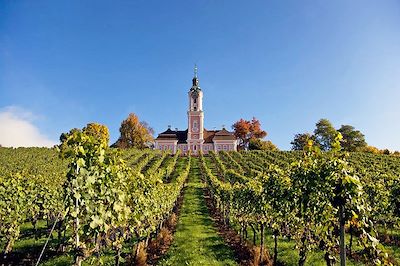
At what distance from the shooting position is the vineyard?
6.32 metres

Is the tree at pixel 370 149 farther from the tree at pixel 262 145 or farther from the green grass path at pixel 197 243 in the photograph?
the green grass path at pixel 197 243

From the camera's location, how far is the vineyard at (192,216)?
20.7 feet

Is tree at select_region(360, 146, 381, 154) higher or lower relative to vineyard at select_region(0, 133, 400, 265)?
higher

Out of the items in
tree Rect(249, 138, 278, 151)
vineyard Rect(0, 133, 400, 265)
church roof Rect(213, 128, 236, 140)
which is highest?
church roof Rect(213, 128, 236, 140)

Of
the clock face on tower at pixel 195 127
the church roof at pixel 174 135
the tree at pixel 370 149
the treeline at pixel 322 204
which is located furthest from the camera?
the clock face on tower at pixel 195 127

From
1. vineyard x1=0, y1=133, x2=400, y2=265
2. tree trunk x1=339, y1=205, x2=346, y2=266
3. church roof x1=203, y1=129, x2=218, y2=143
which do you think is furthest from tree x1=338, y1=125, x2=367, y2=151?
tree trunk x1=339, y1=205, x2=346, y2=266

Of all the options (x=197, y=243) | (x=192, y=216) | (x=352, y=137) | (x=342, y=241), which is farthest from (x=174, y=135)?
(x=342, y=241)

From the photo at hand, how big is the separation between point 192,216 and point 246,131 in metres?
81.3

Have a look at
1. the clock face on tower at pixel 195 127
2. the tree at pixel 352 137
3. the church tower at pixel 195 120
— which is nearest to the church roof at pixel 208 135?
the church tower at pixel 195 120

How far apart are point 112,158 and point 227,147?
9243cm

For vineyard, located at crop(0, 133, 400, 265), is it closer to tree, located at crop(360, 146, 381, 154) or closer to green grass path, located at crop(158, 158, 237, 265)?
green grass path, located at crop(158, 158, 237, 265)

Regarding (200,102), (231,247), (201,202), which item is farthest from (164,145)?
(231,247)

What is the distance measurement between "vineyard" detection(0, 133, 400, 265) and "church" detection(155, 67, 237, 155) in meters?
62.2

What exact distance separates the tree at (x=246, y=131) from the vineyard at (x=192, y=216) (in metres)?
72.3
